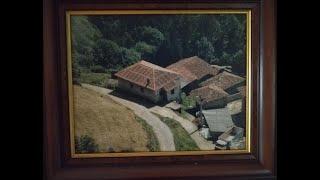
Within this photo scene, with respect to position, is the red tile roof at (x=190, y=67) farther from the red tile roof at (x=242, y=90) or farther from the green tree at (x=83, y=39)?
the green tree at (x=83, y=39)

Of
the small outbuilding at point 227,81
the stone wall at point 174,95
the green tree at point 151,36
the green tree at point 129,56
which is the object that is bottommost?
the stone wall at point 174,95

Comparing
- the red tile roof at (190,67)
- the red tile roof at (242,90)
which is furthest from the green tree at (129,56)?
the red tile roof at (242,90)

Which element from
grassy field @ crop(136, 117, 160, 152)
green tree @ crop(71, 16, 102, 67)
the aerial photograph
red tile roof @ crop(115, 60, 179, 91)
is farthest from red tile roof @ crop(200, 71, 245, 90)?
green tree @ crop(71, 16, 102, 67)

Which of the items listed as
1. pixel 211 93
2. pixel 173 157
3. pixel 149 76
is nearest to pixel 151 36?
pixel 149 76

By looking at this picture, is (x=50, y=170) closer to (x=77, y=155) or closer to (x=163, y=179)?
(x=77, y=155)

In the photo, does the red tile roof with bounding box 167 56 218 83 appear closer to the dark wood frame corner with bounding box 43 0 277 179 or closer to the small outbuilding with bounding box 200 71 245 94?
the small outbuilding with bounding box 200 71 245 94
